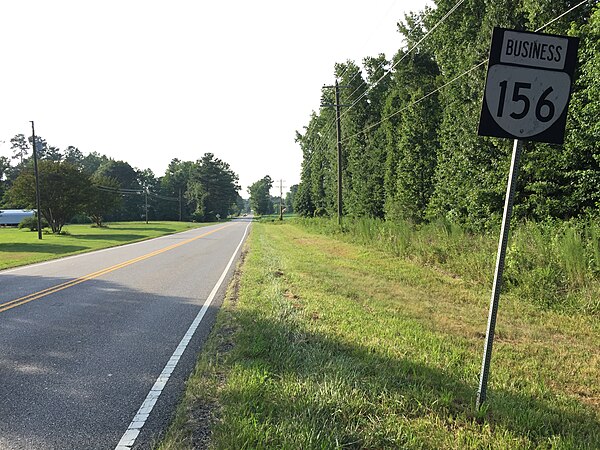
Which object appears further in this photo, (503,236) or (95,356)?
(95,356)

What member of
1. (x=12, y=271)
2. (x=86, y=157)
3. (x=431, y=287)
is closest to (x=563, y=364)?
(x=431, y=287)

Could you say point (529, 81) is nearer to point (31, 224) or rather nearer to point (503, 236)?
point (503, 236)

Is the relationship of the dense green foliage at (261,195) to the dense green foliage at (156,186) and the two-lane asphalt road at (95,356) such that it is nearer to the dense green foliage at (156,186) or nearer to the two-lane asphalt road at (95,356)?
the dense green foliage at (156,186)

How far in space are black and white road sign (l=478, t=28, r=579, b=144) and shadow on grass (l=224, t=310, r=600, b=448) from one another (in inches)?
93.3

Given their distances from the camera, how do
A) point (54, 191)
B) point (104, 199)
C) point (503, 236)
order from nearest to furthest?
point (503, 236)
point (54, 191)
point (104, 199)

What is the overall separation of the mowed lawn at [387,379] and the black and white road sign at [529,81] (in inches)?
94.5

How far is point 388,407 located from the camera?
350 centimetres

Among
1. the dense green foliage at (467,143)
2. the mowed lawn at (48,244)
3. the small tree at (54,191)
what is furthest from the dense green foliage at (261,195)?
the dense green foliage at (467,143)

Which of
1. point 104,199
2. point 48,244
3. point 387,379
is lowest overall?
point 48,244

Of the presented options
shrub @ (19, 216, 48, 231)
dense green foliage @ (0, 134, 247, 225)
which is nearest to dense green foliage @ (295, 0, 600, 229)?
shrub @ (19, 216, 48, 231)

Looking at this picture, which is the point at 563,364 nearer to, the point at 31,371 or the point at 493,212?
the point at 31,371

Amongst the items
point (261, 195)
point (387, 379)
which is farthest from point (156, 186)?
point (387, 379)

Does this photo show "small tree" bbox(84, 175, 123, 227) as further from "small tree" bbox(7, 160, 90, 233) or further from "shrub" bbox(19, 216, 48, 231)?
"small tree" bbox(7, 160, 90, 233)

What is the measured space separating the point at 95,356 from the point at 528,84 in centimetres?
564
